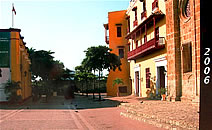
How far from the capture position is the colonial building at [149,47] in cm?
2159

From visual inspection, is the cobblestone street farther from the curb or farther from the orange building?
the orange building

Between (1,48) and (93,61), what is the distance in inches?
313

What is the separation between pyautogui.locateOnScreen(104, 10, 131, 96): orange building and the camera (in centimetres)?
3681

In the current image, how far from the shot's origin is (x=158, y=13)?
21.4 m

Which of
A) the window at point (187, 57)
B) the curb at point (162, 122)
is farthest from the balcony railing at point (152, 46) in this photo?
the curb at point (162, 122)

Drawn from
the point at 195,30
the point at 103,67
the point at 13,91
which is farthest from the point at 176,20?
the point at 13,91

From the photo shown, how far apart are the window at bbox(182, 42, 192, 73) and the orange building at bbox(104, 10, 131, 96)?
1951 centimetres

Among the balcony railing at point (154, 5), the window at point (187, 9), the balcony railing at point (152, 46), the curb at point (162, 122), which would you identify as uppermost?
the balcony railing at point (154, 5)

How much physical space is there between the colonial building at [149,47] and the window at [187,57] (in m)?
3.35

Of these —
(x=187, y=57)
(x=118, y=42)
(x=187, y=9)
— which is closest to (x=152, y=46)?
(x=187, y=57)

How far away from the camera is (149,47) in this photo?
2298 cm

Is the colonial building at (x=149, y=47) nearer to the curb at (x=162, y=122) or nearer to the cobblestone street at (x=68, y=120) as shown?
the cobblestone street at (x=68, y=120)

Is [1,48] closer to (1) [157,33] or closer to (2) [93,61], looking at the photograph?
(2) [93,61]

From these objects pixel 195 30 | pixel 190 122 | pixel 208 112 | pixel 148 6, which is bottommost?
pixel 190 122
